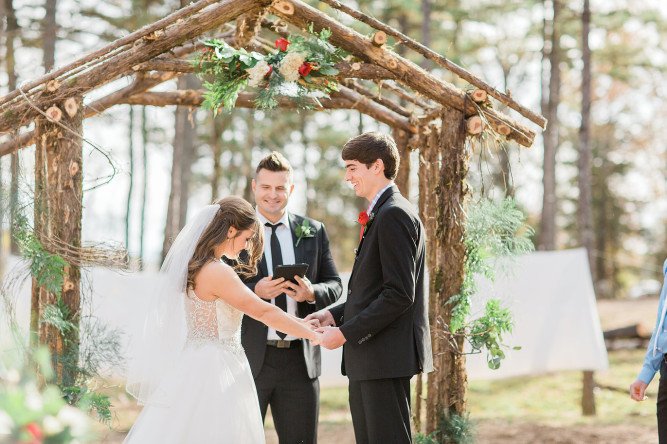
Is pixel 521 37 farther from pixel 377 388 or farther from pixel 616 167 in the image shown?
pixel 377 388

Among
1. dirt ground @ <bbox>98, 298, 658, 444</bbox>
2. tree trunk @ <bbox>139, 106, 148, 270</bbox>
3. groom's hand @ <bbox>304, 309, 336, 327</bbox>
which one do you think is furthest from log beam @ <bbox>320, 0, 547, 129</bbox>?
tree trunk @ <bbox>139, 106, 148, 270</bbox>

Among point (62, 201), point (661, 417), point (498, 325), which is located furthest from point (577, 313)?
point (62, 201)

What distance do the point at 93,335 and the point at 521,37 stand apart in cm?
1477

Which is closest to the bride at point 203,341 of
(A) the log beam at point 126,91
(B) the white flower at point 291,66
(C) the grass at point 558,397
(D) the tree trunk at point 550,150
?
(B) the white flower at point 291,66

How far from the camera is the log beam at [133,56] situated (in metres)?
4.22

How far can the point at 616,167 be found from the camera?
2069cm

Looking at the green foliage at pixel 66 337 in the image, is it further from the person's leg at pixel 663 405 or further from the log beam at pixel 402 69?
the person's leg at pixel 663 405

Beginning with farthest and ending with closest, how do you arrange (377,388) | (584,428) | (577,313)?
(577,313), (584,428), (377,388)

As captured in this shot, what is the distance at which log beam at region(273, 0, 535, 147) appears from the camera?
4.25 m

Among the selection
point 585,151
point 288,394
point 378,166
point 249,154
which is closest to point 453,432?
point 288,394

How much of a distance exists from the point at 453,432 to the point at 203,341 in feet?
6.64

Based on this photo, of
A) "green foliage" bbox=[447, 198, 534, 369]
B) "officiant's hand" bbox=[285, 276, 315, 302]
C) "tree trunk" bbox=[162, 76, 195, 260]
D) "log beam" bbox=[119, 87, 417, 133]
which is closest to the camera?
"officiant's hand" bbox=[285, 276, 315, 302]

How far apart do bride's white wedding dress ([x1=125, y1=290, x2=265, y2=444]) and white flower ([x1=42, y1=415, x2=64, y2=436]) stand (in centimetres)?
144

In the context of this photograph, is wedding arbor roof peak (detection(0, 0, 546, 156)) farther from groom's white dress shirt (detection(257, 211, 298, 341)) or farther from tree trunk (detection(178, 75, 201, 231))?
tree trunk (detection(178, 75, 201, 231))
